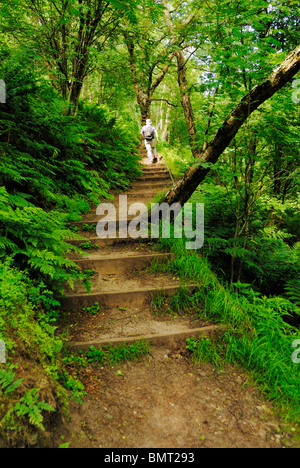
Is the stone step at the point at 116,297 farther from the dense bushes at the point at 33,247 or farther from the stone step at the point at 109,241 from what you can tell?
the stone step at the point at 109,241

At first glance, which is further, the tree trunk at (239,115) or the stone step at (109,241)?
the stone step at (109,241)

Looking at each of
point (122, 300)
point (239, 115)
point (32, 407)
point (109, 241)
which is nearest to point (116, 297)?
point (122, 300)

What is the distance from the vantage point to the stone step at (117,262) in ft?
13.6

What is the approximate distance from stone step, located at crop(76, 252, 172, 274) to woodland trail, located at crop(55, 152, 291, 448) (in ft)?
0.89

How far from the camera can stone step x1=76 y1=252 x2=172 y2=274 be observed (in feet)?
13.6

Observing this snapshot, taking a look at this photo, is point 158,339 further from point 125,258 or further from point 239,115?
point 239,115

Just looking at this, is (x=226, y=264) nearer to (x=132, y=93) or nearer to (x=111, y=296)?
(x=111, y=296)

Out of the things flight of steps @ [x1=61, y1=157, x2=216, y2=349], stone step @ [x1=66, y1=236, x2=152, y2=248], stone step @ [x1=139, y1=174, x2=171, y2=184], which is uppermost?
stone step @ [x1=139, y1=174, x2=171, y2=184]

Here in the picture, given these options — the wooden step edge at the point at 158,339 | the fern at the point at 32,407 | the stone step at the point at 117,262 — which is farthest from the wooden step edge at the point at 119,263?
the fern at the point at 32,407

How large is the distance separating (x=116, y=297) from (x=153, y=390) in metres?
1.34

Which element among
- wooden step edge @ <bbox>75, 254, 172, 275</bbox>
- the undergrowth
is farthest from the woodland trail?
wooden step edge @ <bbox>75, 254, 172, 275</bbox>

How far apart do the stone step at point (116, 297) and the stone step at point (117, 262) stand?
2.11ft

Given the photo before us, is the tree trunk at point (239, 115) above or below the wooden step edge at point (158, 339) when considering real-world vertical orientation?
above

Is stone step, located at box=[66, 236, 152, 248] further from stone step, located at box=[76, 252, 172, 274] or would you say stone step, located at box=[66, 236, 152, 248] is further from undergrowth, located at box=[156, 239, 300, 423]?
undergrowth, located at box=[156, 239, 300, 423]
